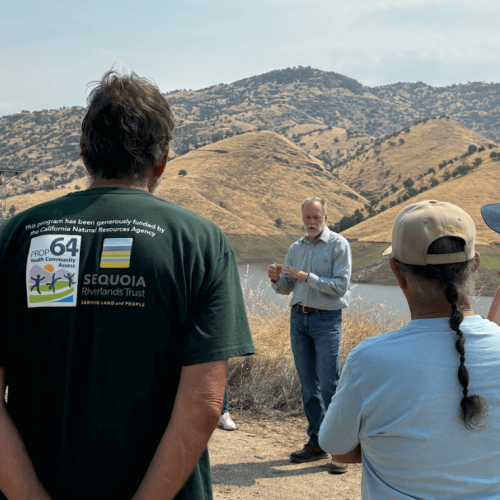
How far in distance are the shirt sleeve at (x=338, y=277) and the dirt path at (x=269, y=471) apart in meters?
1.46

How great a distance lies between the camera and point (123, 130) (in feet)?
5.07

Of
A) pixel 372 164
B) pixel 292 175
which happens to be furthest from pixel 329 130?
pixel 292 175

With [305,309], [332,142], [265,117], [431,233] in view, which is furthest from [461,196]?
[265,117]

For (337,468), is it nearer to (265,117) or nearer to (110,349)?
(110,349)

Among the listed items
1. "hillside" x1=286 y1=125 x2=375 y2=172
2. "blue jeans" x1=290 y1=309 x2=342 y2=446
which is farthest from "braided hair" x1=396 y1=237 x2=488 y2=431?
"hillside" x1=286 y1=125 x2=375 y2=172

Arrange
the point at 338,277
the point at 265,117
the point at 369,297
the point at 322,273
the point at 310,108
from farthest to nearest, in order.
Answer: the point at 310,108 < the point at 265,117 < the point at 369,297 < the point at 322,273 < the point at 338,277

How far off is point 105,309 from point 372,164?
91.6m

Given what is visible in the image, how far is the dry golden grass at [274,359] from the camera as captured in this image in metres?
6.29

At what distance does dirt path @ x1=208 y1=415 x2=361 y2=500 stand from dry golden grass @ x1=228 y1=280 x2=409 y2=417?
0.59m

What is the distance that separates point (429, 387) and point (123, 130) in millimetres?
1081

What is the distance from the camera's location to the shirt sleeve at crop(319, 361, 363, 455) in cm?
160

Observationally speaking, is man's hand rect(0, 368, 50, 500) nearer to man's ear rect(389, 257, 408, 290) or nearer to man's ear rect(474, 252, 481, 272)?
man's ear rect(389, 257, 408, 290)

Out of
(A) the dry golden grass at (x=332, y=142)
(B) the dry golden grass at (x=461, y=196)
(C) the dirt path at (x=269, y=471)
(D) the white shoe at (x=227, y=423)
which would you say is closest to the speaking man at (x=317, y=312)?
(C) the dirt path at (x=269, y=471)

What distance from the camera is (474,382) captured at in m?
1.50
